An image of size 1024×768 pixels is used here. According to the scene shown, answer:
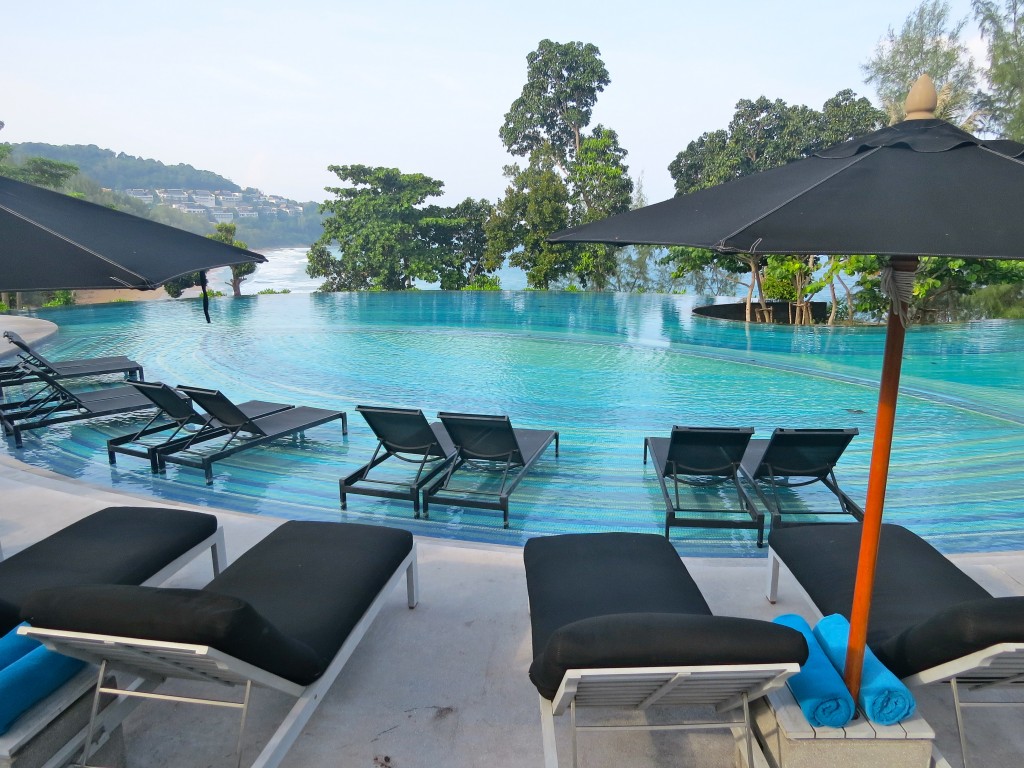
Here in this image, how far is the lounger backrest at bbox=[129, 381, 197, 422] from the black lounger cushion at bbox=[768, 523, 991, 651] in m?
4.70

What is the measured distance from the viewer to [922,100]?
1.77 m

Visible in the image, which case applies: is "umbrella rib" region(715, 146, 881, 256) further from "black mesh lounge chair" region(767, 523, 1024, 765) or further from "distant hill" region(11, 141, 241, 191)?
"distant hill" region(11, 141, 241, 191)

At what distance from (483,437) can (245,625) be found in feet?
9.92

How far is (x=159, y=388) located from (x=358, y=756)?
4.22 m

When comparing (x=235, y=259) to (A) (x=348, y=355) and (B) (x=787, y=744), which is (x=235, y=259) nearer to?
(B) (x=787, y=744)

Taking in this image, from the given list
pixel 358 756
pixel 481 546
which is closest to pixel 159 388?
pixel 481 546

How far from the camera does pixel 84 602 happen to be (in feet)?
5.93

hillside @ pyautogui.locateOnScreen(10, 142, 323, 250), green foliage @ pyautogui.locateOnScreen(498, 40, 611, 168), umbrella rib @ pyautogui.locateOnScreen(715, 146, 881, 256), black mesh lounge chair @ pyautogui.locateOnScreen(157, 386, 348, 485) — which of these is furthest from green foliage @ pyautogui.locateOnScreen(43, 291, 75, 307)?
hillside @ pyautogui.locateOnScreen(10, 142, 323, 250)

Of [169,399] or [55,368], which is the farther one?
[55,368]

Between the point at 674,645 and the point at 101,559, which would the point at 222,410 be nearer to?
the point at 101,559

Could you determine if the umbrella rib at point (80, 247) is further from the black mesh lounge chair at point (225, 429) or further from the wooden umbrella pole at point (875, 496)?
the black mesh lounge chair at point (225, 429)

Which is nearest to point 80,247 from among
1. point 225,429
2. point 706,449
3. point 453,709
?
point 453,709

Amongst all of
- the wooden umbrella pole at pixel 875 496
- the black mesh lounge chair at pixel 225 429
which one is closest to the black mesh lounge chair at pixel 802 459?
the wooden umbrella pole at pixel 875 496

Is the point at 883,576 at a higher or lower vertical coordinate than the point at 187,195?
lower
